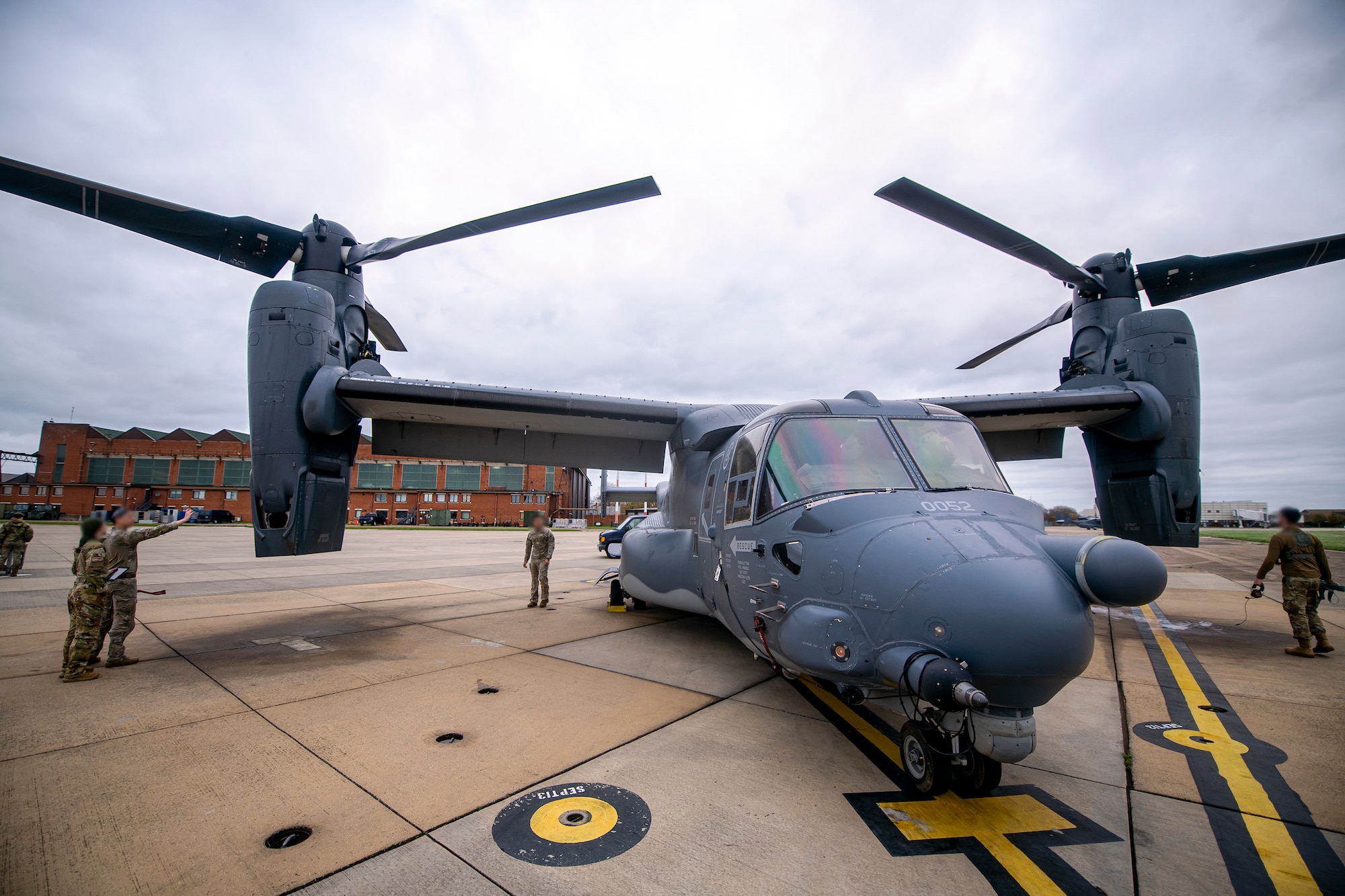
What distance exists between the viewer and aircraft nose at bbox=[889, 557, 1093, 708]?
261 centimetres

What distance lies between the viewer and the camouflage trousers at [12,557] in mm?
12747

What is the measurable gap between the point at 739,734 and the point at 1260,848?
2.80 m

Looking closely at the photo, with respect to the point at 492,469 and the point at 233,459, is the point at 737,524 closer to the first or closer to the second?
the point at 492,469

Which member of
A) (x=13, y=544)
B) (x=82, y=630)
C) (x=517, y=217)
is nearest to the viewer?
(x=82, y=630)

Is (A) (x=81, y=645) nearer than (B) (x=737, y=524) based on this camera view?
No

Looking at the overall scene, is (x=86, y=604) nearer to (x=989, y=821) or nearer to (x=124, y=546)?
(x=124, y=546)

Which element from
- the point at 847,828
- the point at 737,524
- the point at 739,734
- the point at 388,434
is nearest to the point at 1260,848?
the point at 847,828

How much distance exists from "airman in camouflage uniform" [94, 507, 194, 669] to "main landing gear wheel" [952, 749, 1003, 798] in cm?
726

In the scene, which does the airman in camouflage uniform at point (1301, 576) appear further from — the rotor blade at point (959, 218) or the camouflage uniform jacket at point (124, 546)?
the camouflage uniform jacket at point (124, 546)

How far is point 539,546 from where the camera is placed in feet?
32.7

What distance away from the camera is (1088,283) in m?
9.21

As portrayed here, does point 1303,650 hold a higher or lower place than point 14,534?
lower

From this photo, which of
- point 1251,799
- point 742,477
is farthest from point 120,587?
point 1251,799

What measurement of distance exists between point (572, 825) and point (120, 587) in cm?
602
